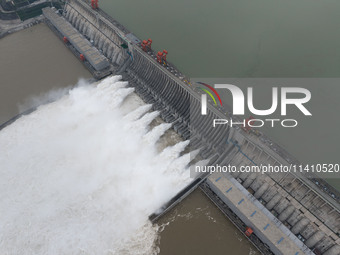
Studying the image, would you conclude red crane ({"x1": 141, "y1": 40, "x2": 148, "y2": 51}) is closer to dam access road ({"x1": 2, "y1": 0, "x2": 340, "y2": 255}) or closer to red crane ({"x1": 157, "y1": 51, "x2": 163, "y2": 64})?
dam access road ({"x1": 2, "y1": 0, "x2": 340, "y2": 255})

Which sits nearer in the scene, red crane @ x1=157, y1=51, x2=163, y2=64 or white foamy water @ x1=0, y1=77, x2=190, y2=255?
white foamy water @ x1=0, y1=77, x2=190, y2=255

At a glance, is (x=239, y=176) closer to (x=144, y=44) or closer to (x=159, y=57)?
(x=159, y=57)

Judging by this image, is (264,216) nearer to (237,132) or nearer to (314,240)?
(314,240)

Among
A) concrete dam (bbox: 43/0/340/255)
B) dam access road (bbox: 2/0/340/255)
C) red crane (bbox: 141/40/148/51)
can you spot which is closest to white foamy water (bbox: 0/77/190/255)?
dam access road (bbox: 2/0/340/255)

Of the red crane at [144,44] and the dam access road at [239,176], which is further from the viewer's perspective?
the red crane at [144,44]

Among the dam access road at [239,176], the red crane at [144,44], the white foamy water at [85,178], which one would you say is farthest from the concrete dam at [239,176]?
the white foamy water at [85,178]

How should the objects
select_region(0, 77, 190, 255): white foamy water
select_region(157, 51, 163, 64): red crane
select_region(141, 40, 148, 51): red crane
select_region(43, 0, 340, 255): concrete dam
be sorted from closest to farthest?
select_region(43, 0, 340, 255): concrete dam, select_region(0, 77, 190, 255): white foamy water, select_region(157, 51, 163, 64): red crane, select_region(141, 40, 148, 51): red crane

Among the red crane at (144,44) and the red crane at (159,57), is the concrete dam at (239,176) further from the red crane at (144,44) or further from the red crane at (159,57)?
the red crane at (159,57)
